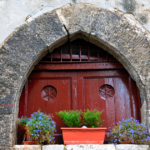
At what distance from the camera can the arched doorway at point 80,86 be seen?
132 inches

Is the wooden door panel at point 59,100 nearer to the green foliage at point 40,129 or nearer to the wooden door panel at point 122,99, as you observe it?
the green foliage at point 40,129

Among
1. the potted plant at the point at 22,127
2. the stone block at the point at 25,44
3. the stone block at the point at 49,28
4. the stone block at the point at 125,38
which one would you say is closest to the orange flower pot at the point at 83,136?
the potted plant at the point at 22,127

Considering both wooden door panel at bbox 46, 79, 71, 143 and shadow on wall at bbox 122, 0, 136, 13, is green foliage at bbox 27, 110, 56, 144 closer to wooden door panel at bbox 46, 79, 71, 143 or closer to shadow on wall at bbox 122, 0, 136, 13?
wooden door panel at bbox 46, 79, 71, 143

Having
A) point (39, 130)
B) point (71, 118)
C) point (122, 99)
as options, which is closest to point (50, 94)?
point (71, 118)

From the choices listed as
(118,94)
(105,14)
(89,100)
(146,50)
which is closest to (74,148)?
(89,100)

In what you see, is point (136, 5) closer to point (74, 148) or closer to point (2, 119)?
point (74, 148)

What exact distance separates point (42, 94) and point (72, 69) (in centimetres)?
65

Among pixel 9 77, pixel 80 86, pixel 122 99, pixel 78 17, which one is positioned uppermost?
pixel 78 17

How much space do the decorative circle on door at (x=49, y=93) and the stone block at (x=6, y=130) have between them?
0.71 meters

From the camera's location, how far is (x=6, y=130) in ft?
9.23

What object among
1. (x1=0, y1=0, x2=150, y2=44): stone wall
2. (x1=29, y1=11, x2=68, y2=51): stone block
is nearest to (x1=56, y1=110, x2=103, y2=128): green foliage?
(x1=29, y1=11, x2=68, y2=51): stone block

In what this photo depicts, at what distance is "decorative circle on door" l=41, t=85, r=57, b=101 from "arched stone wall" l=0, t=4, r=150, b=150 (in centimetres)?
42

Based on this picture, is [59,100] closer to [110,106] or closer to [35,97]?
[35,97]

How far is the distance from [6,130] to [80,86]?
1.32 meters
